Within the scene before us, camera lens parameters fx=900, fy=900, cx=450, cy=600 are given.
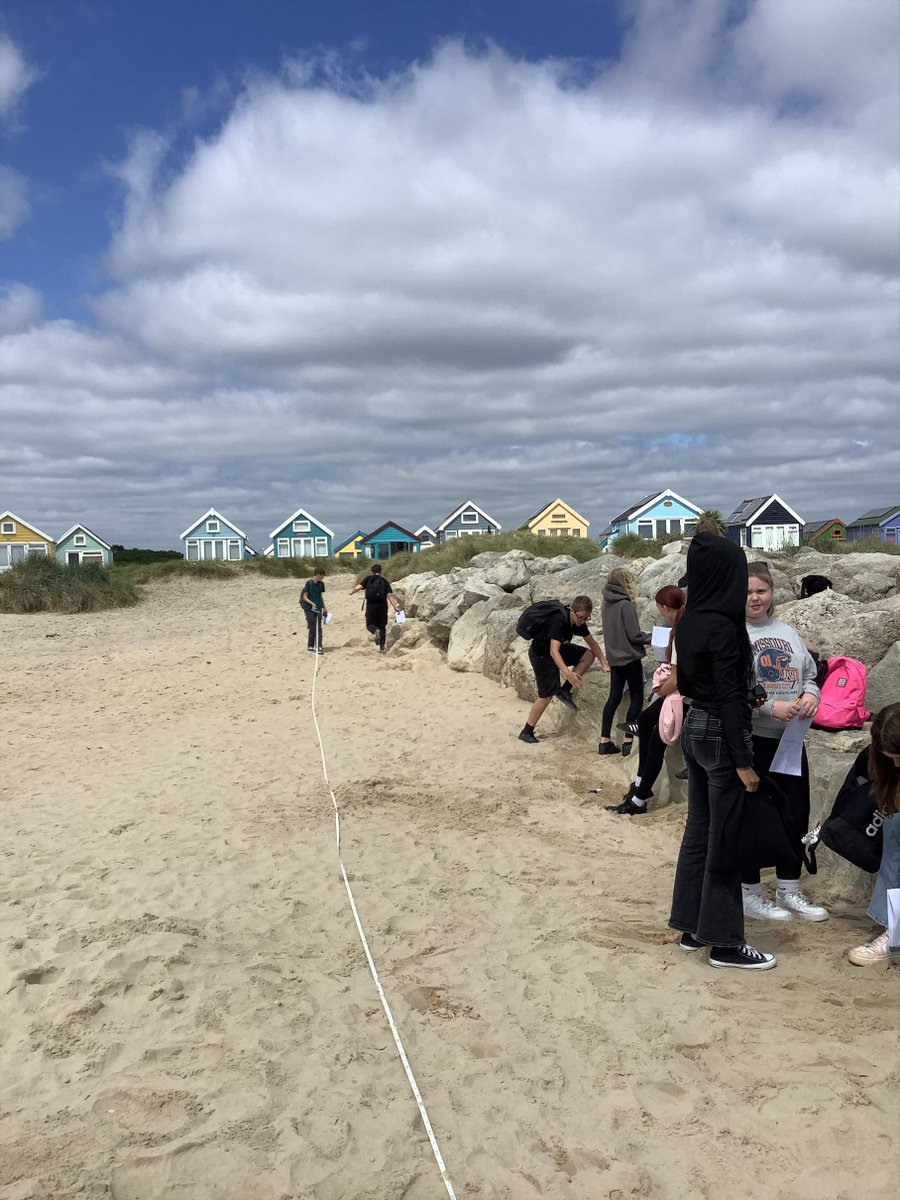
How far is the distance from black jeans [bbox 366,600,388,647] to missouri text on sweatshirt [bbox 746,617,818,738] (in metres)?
12.1

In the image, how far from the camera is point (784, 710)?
13.8 feet

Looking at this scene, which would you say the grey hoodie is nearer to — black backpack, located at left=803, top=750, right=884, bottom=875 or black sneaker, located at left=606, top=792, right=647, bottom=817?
black sneaker, located at left=606, top=792, right=647, bottom=817

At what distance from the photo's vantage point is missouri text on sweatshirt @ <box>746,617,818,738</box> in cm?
429

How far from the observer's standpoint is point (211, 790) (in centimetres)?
797

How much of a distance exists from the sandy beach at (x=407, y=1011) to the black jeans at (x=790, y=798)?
0.95 feet

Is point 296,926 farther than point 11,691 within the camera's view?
No

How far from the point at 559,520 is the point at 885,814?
47.4 m

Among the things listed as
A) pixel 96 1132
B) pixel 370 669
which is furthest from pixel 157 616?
pixel 96 1132

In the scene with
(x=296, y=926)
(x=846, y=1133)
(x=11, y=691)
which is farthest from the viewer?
(x=11, y=691)

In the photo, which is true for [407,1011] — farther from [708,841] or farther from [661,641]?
[661,641]

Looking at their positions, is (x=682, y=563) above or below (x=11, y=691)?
above

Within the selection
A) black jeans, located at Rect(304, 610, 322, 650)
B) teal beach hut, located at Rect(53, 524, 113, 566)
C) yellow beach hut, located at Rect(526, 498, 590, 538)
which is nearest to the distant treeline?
teal beach hut, located at Rect(53, 524, 113, 566)

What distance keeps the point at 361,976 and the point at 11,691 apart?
1160cm

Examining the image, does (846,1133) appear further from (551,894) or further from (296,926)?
(296,926)
